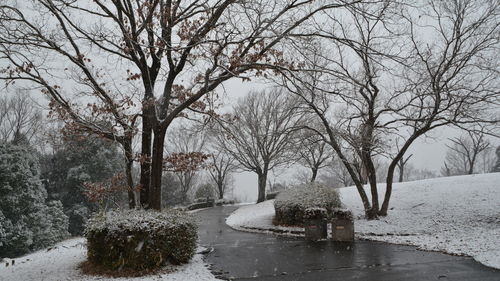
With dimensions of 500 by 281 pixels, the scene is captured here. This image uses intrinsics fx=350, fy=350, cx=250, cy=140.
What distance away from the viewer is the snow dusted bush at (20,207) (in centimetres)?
1739

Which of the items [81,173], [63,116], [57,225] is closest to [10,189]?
[57,225]

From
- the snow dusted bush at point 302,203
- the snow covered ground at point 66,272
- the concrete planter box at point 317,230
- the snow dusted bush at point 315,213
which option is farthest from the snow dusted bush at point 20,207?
the concrete planter box at point 317,230

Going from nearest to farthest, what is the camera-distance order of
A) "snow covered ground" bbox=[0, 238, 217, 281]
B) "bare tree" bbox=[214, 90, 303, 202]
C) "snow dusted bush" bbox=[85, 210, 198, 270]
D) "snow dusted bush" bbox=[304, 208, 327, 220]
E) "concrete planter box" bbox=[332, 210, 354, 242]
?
"snow covered ground" bbox=[0, 238, 217, 281], "snow dusted bush" bbox=[85, 210, 198, 270], "concrete planter box" bbox=[332, 210, 354, 242], "snow dusted bush" bbox=[304, 208, 327, 220], "bare tree" bbox=[214, 90, 303, 202]

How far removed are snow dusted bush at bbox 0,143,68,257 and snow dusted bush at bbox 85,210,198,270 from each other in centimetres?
1206

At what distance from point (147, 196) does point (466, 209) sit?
42.9 feet

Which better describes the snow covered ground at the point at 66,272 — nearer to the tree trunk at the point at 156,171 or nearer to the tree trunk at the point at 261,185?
the tree trunk at the point at 156,171

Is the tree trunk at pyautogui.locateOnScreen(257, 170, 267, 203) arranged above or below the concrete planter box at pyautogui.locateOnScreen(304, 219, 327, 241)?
above

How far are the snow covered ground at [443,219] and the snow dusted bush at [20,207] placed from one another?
10605 mm

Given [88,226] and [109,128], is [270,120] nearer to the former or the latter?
[109,128]

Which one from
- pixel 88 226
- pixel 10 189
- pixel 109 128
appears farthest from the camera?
pixel 10 189

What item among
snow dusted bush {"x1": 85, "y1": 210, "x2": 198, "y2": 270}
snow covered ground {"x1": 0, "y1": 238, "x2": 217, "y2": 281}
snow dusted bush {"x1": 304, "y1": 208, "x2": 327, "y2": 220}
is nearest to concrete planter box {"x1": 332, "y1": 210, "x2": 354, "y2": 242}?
snow dusted bush {"x1": 304, "y1": 208, "x2": 327, "y2": 220}

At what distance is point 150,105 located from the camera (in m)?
10.0

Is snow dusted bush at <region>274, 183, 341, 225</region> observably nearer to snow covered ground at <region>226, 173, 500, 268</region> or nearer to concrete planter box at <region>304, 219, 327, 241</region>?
snow covered ground at <region>226, 173, 500, 268</region>

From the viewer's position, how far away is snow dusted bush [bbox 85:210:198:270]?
7.84 m
